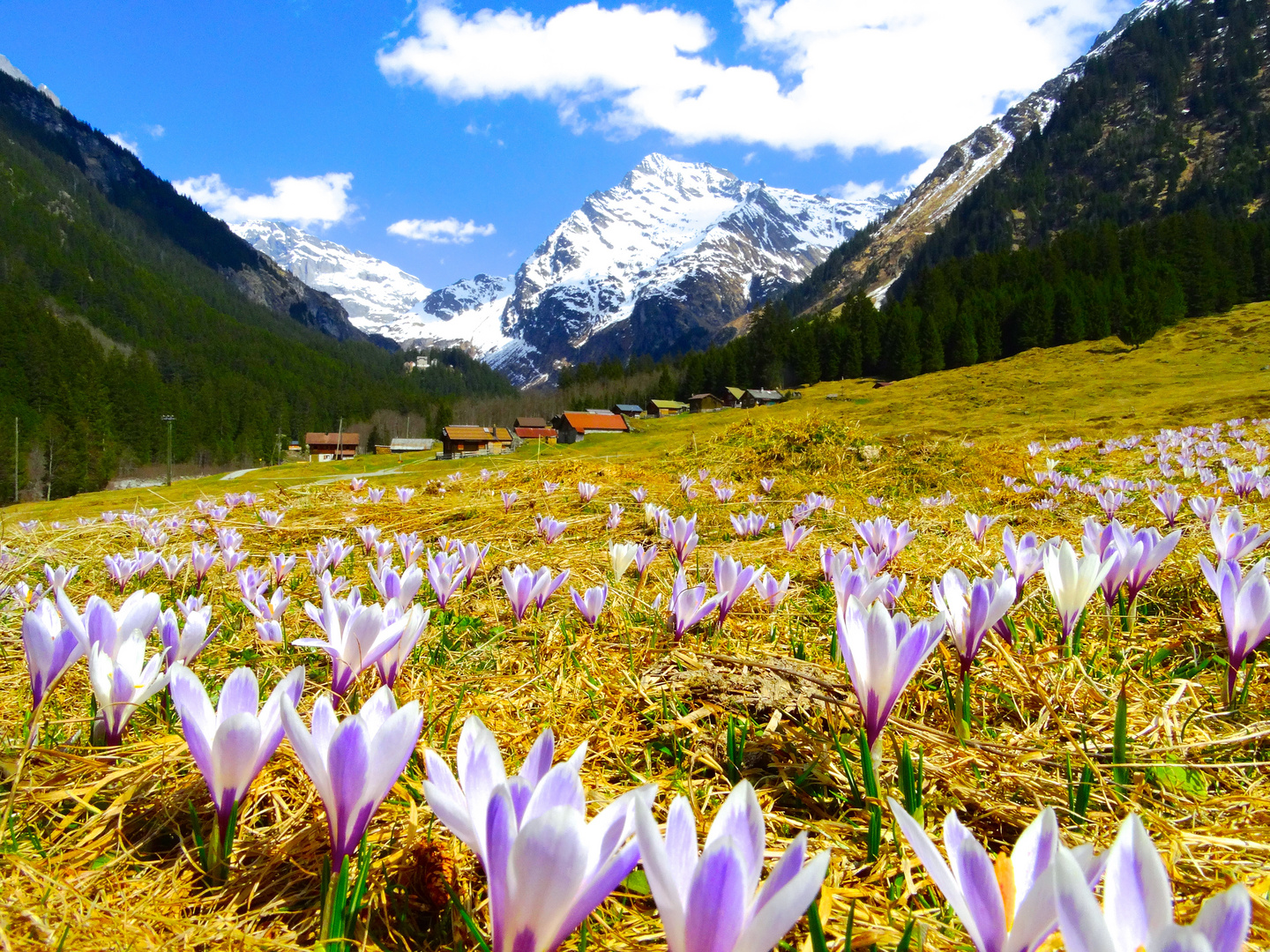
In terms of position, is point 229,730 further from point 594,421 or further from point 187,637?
point 594,421

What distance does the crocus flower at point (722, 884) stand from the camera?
1.77ft

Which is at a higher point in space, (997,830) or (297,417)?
(297,417)

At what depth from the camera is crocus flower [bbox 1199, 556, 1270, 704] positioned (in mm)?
1409

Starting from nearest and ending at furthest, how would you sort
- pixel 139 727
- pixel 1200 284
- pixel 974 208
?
1. pixel 139 727
2. pixel 1200 284
3. pixel 974 208

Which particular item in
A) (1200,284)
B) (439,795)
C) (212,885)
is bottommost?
(212,885)

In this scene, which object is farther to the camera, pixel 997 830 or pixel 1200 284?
pixel 1200 284

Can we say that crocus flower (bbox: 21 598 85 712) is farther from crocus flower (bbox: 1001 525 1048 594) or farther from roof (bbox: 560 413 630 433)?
roof (bbox: 560 413 630 433)

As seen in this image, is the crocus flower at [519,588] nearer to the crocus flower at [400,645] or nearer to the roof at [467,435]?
the crocus flower at [400,645]

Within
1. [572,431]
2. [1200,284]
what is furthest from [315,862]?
[572,431]

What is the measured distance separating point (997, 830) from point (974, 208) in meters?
132

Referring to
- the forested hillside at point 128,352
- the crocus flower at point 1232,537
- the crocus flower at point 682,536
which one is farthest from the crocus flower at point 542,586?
the forested hillside at point 128,352

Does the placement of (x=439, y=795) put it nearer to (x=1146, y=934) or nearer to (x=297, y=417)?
(x=1146, y=934)

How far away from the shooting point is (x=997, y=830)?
120cm

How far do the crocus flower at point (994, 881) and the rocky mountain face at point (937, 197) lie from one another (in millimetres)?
132271
